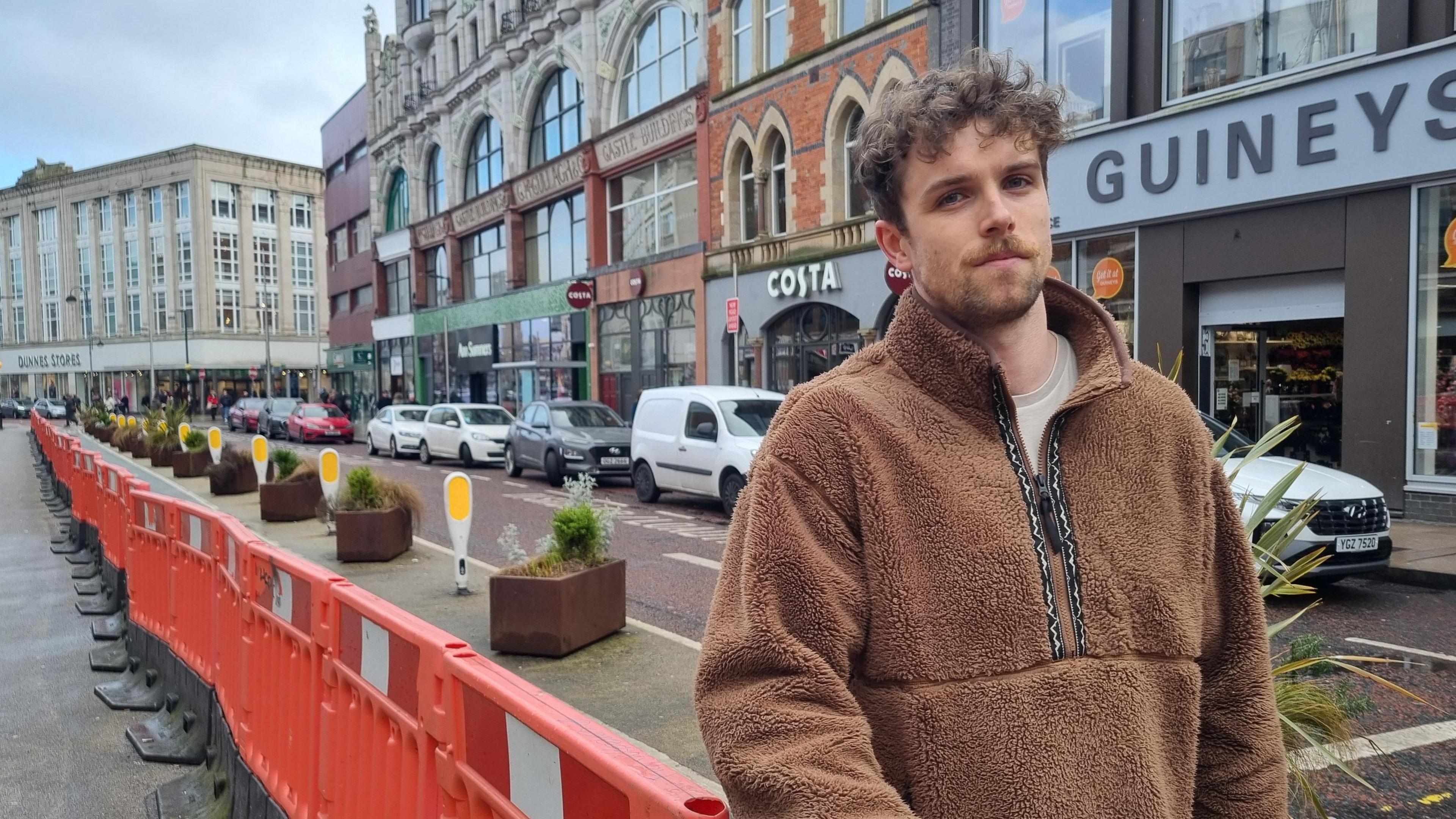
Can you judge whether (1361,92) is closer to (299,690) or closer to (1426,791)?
(1426,791)

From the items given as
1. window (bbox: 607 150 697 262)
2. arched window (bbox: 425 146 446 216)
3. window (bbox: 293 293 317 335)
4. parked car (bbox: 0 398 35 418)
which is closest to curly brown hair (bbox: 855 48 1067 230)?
window (bbox: 607 150 697 262)

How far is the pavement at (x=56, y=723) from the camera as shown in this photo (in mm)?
4598

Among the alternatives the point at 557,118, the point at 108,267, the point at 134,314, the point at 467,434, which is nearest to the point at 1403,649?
the point at 467,434

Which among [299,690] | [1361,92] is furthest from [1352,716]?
[1361,92]

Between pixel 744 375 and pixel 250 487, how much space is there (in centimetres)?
1154

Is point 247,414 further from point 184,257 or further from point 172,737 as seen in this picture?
point 172,737

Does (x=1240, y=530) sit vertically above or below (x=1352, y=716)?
above

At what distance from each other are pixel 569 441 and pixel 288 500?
5.71 metres

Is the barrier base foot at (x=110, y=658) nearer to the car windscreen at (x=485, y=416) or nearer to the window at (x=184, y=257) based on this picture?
the car windscreen at (x=485, y=416)

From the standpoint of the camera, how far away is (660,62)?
27.8 meters

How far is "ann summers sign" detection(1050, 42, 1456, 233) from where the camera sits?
38.2 feet

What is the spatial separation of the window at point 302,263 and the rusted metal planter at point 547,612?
259 feet

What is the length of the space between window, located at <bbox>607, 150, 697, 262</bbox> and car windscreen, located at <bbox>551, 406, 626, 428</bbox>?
873 centimetres

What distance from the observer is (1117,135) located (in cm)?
1535
